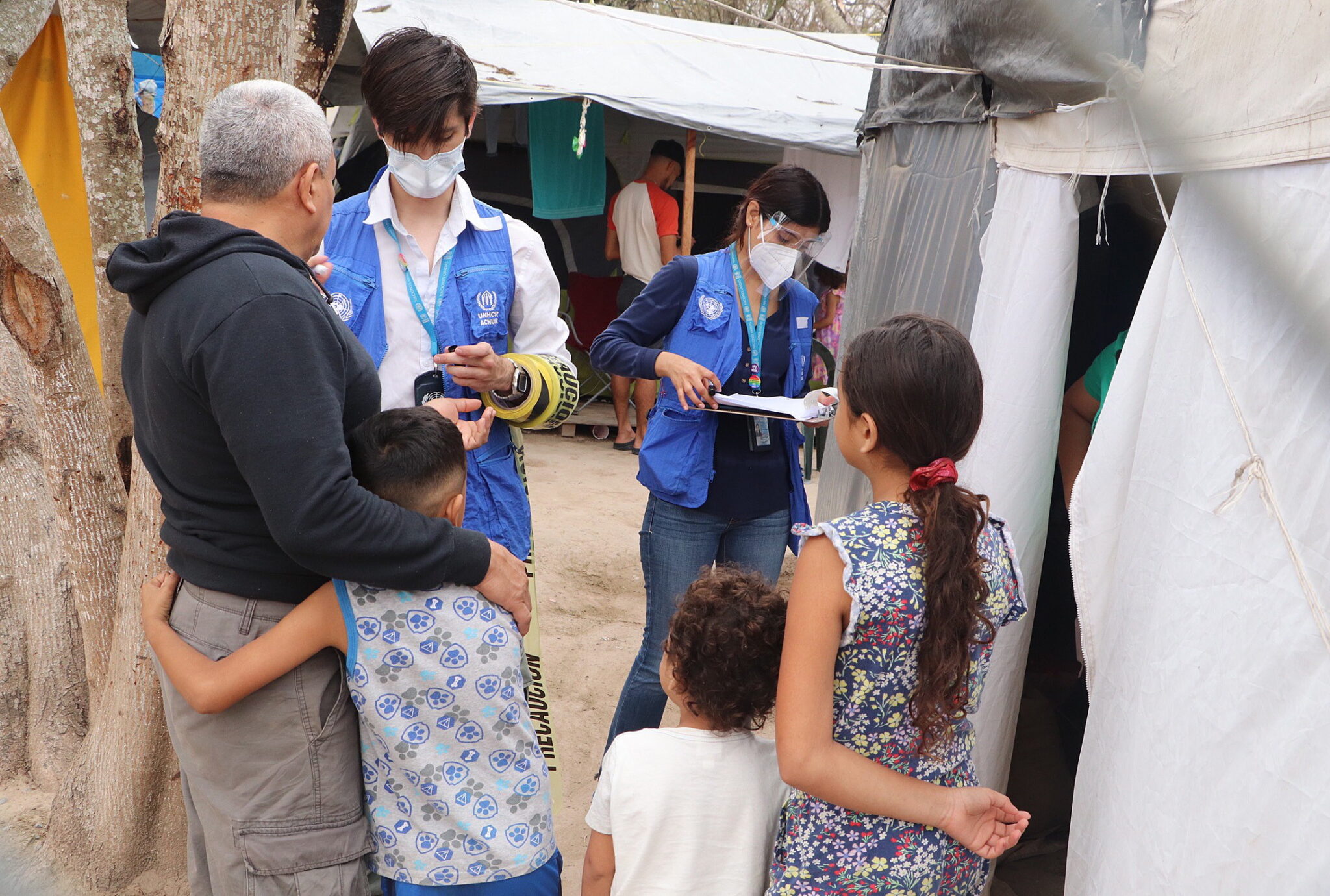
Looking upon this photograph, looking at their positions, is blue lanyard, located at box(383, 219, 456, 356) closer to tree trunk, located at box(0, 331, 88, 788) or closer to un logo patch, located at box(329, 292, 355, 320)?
un logo patch, located at box(329, 292, 355, 320)

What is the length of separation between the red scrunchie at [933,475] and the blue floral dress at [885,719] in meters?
0.05


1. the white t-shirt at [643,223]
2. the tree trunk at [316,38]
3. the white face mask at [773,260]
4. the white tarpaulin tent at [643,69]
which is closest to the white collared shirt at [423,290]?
the tree trunk at [316,38]

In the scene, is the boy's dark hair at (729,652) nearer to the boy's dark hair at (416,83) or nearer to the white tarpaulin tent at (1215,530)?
the white tarpaulin tent at (1215,530)

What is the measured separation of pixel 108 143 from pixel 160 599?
A: 1573mm

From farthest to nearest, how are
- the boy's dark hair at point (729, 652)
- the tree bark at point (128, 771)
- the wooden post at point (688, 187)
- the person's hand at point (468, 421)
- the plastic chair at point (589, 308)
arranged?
1. the plastic chair at point (589, 308)
2. the wooden post at point (688, 187)
3. the tree bark at point (128, 771)
4. the person's hand at point (468, 421)
5. the boy's dark hair at point (729, 652)

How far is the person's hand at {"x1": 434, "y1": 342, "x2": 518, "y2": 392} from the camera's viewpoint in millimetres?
1968

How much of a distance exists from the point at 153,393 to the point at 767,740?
115 centimetres

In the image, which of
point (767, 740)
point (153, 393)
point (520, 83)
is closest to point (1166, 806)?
point (767, 740)

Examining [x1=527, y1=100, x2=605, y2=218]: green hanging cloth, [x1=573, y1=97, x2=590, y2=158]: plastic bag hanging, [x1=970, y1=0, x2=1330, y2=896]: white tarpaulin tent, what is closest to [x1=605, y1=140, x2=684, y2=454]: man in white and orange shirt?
[x1=527, y1=100, x2=605, y2=218]: green hanging cloth

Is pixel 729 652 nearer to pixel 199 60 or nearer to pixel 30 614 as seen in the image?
pixel 199 60

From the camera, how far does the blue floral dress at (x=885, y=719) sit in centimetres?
148

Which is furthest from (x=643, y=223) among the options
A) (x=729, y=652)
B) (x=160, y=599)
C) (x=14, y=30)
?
(x=160, y=599)

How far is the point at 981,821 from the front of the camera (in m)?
1.57

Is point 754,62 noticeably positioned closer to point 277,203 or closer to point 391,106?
point 391,106
